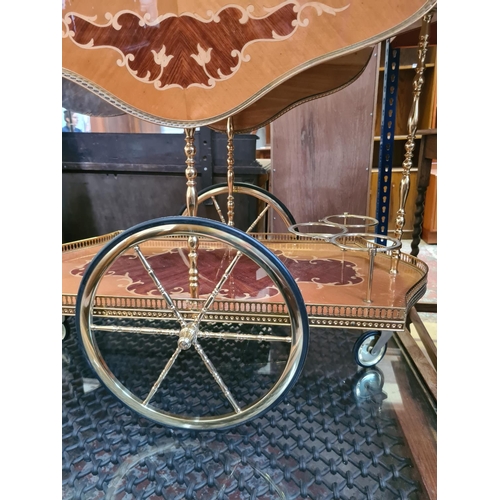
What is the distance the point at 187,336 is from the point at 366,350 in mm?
543

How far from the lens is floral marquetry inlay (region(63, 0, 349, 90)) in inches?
27.0

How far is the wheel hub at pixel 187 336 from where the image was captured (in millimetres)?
756

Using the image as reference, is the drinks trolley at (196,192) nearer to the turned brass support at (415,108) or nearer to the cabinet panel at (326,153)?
the turned brass support at (415,108)

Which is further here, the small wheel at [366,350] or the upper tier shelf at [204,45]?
the small wheel at [366,350]

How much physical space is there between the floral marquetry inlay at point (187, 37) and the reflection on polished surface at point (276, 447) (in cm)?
77

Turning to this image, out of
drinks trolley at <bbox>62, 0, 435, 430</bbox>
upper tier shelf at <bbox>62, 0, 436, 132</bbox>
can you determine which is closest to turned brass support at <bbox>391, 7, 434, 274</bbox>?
drinks trolley at <bbox>62, 0, 435, 430</bbox>

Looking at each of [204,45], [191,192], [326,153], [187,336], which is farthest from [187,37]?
[326,153]

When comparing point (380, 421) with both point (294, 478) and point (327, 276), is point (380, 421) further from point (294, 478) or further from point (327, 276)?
point (327, 276)

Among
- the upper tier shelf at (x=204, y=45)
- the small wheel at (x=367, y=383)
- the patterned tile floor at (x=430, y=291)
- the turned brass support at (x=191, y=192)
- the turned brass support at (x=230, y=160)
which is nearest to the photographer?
the upper tier shelf at (x=204, y=45)

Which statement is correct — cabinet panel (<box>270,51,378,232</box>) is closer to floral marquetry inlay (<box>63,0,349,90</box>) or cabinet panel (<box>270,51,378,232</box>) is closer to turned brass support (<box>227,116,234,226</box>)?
turned brass support (<box>227,116,234,226</box>)

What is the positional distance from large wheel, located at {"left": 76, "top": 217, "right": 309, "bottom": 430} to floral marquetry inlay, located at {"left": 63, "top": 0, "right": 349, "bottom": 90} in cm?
30

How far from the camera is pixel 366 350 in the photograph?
1.02 metres

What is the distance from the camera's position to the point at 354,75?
4.07 feet

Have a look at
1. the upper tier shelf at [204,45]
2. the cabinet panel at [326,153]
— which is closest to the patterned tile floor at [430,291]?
the cabinet panel at [326,153]
